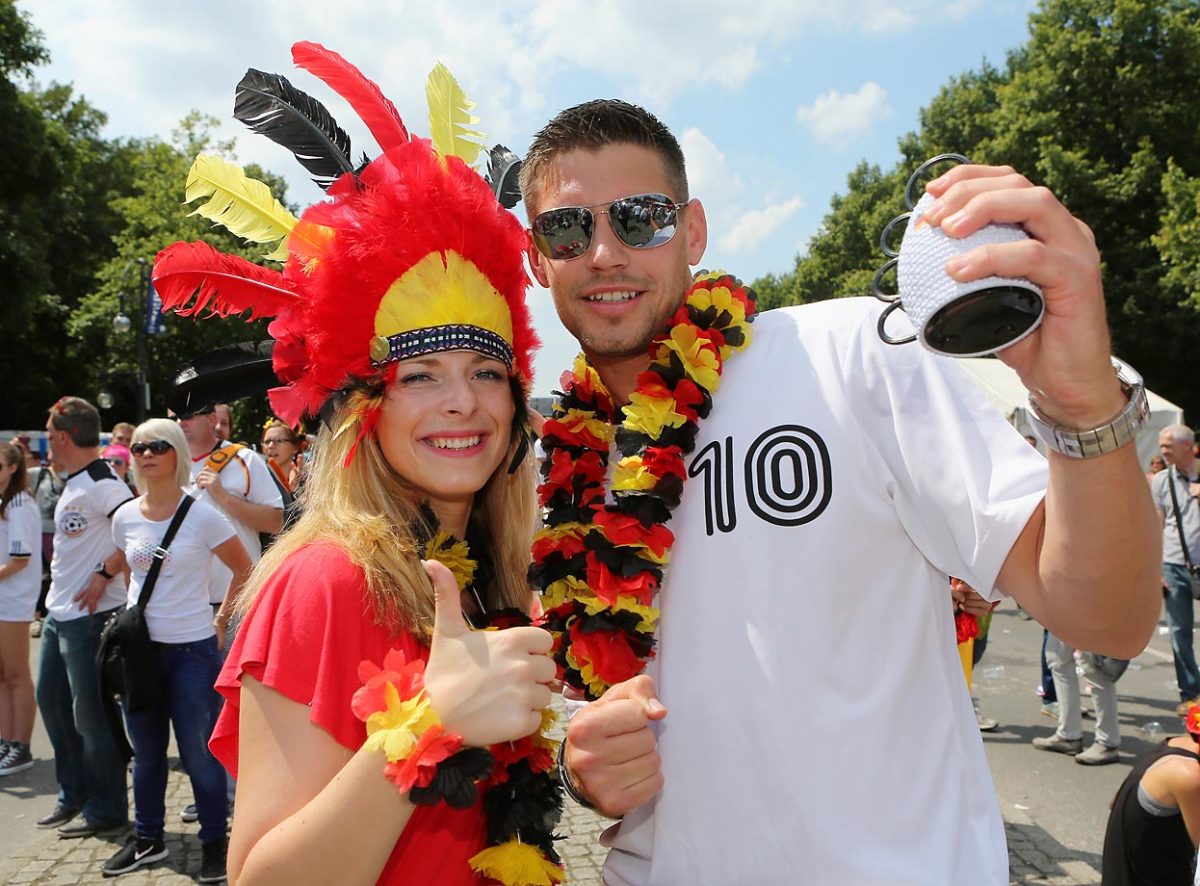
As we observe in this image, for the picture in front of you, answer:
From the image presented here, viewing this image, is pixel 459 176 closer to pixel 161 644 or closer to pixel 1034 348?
pixel 1034 348

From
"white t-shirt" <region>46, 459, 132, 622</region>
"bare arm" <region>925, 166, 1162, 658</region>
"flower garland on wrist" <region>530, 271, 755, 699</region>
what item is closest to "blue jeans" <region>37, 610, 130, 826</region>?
"white t-shirt" <region>46, 459, 132, 622</region>

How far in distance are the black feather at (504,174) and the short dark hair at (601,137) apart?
112mm

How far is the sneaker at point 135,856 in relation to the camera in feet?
15.2

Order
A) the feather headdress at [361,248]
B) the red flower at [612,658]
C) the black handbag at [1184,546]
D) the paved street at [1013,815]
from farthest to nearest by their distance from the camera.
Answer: the black handbag at [1184,546] → the paved street at [1013,815] → the feather headdress at [361,248] → the red flower at [612,658]

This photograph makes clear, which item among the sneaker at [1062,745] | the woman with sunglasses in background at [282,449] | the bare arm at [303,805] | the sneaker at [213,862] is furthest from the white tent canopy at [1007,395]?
the bare arm at [303,805]

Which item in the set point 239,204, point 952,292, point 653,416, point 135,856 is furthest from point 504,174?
point 135,856

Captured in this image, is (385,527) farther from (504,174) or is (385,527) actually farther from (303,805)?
(504,174)

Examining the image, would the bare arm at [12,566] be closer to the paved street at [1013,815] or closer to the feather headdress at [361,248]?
the paved street at [1013,815]

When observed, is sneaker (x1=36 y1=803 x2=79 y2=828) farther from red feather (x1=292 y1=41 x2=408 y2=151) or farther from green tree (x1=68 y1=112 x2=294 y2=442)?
green tree (x1=68 y1=112 x2=294 y2=442)

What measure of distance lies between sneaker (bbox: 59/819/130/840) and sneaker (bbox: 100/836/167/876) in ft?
1.65

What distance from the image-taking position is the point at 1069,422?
131 centimetres

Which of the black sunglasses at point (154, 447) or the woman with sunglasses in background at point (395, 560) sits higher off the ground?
the black sunglasses at point (154, 447)

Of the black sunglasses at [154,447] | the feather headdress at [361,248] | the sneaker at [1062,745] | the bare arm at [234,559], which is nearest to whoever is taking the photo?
the feather headdress at [361,248]

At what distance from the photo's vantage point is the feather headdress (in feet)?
6.84
